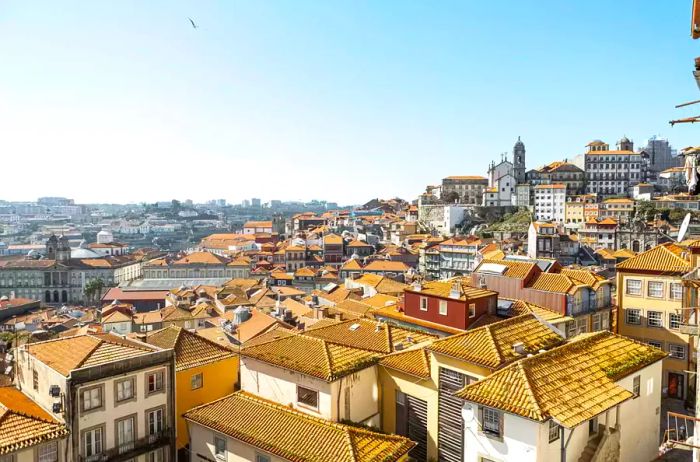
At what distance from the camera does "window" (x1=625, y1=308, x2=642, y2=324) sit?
3036cm

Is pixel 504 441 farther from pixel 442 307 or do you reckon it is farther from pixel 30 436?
pixel 30 436

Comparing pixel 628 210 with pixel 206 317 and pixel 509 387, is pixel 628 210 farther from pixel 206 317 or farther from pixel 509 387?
pixel 509 387

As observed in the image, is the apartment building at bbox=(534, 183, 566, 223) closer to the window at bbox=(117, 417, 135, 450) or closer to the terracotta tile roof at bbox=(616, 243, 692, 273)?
the terracotta tile roof at bbox=(616, 243, 692, 273)

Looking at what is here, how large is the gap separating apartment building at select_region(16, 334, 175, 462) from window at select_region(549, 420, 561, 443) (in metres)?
14.4

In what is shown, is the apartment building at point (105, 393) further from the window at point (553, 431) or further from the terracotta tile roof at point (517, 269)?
the terracotta tile roof at point (517, 269)

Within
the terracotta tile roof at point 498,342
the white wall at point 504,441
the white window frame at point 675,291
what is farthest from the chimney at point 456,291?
the white window frame at point 675,291

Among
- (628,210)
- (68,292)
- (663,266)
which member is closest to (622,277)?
(663,266)

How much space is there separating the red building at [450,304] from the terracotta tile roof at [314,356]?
17.9 ft

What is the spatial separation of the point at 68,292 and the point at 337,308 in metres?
106

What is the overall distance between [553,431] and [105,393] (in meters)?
15.5

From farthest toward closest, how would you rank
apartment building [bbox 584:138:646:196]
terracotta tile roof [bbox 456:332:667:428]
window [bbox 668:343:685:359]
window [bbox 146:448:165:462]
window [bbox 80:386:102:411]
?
apartment building [bbox 584:138:646:196] < window [bbox 668:343:685:359] < window [bbox 146:448:165:462] < window [bbox 80:386:102:411] < terracotta tile roof [bbox 456:332:667:428]

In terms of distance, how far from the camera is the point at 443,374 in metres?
18.3

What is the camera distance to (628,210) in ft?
348

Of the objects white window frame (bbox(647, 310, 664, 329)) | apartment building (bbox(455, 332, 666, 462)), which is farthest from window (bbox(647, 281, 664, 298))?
apartment building (bbox(455, 332, 666, 462))
